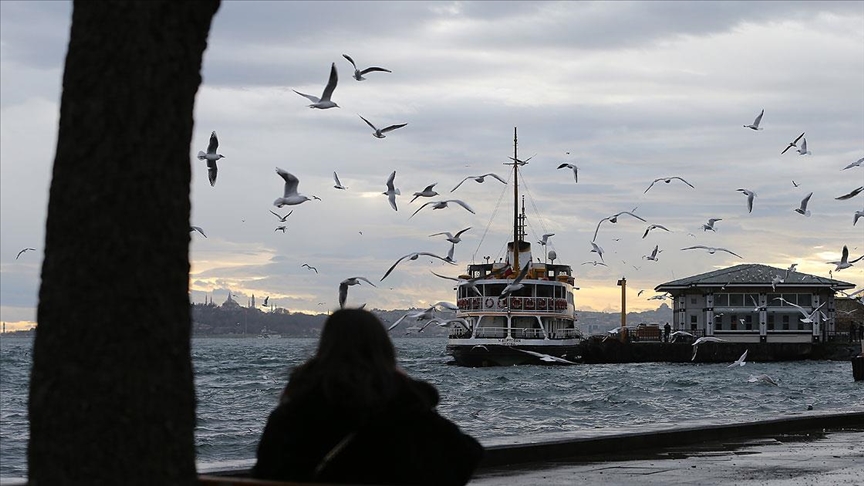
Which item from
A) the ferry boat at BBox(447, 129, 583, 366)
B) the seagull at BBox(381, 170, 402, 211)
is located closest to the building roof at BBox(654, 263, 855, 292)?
the ferry boat at BBox(447, 129, 583, 366)

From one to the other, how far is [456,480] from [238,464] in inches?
204

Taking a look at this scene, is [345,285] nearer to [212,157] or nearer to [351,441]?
[212,157]

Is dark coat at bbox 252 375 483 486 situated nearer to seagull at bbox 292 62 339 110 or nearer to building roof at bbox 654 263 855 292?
seagull at bbox 292 62 339 110

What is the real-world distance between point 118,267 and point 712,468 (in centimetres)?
722

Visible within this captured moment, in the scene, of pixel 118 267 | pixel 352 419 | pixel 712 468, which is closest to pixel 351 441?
pixel 352 419

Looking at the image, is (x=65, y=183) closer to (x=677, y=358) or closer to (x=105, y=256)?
(x=105, y=256)

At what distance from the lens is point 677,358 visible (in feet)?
281

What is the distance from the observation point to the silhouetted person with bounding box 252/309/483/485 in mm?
3920

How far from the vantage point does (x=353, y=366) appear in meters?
3.91

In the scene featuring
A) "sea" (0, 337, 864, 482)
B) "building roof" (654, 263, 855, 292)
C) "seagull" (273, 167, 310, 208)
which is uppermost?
"building roof" (654, 263, 855, 292)

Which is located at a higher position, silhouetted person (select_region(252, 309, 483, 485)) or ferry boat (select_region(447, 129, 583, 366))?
ferry boat (select_region(447, 129, 583, 366))

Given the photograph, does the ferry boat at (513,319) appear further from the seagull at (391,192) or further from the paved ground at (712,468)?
the paved ground at (712,468)

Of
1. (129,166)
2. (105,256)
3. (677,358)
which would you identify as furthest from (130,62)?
(677,358)

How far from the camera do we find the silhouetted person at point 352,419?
3920 mm
